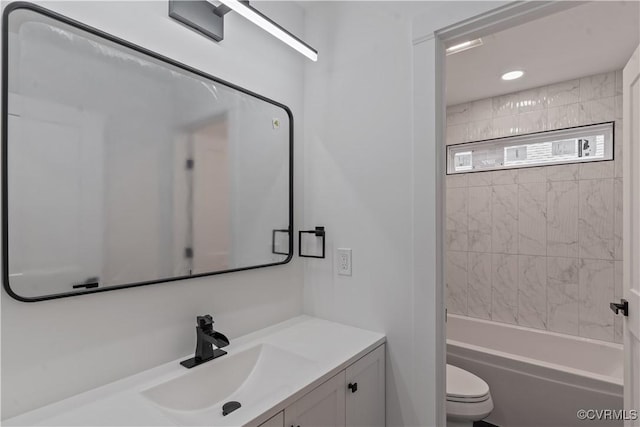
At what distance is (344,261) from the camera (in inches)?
63.4

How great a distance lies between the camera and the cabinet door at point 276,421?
0.90 metres

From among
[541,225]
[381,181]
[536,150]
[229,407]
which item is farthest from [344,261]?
[536,150]

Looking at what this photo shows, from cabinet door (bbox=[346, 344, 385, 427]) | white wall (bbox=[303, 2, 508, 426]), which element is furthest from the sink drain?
white wall (bbox=[303, 2, 508, 426])

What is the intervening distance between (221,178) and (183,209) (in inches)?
8.5

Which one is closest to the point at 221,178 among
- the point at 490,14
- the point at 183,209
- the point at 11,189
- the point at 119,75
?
the point at 183,209

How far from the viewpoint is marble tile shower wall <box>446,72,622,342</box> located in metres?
2.49

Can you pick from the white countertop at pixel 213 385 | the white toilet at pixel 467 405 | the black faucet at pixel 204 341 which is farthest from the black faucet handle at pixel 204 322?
the white toilet at pixel 467 405

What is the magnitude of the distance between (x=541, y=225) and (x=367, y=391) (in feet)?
7.54

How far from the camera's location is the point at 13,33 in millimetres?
846

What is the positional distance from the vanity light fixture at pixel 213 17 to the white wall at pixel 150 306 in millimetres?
35

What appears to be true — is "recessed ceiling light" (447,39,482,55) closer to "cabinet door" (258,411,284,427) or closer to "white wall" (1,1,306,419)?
"white wall" (1,1,306,419)

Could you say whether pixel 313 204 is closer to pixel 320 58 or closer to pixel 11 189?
pixel 320 58

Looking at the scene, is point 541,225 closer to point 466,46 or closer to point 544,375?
point 544,375

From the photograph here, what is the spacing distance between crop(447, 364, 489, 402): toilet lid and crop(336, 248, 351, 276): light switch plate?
97cm
